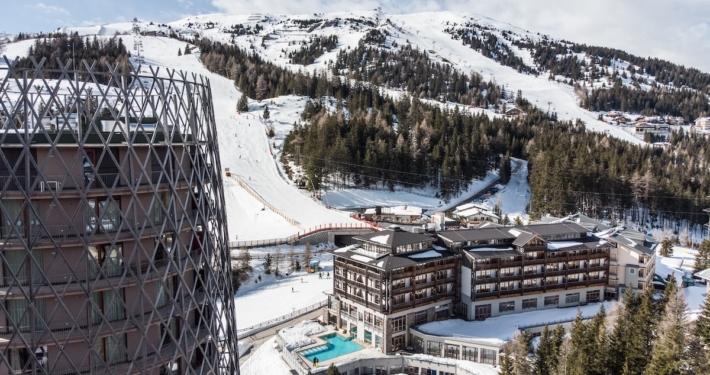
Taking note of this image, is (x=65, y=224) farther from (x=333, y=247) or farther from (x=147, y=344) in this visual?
(x=333, y=247)

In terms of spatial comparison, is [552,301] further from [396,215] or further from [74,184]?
[74,184]

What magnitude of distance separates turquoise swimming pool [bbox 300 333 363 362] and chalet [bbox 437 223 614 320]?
11.5 m

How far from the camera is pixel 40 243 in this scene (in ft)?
48.6

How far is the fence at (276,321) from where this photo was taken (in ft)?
144

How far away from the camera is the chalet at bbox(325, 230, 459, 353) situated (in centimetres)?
4203

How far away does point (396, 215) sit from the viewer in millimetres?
74688

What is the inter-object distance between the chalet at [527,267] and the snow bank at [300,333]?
14034mm

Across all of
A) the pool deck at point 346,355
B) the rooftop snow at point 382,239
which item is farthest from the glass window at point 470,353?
the rooftop snow at point 382,239

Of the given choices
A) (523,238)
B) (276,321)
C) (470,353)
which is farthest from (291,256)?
(523,238)

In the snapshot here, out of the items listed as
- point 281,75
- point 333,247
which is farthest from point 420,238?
point 281,75

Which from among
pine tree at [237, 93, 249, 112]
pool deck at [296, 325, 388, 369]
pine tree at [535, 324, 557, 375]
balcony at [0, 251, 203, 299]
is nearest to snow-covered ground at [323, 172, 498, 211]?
pool deck at [296, 325, 388, 369]

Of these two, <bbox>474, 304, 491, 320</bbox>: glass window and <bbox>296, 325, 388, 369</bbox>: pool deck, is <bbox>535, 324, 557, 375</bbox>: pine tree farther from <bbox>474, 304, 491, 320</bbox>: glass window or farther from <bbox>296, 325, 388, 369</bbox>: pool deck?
<bbox>296, 325, 388, 369</bbox>: pool deck

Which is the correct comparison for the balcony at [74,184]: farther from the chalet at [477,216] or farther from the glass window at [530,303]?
the chalet at [477,216]

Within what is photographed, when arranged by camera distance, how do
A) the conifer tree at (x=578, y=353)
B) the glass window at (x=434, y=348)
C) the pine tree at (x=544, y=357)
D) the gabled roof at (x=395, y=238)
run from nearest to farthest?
1. the conifer tree at (x=578, y=353)
2. the pine tree at (x=544, y=357)
3. the glass window at (x=434, y=348)
4. the gabled roof at (x=395, y=238)
